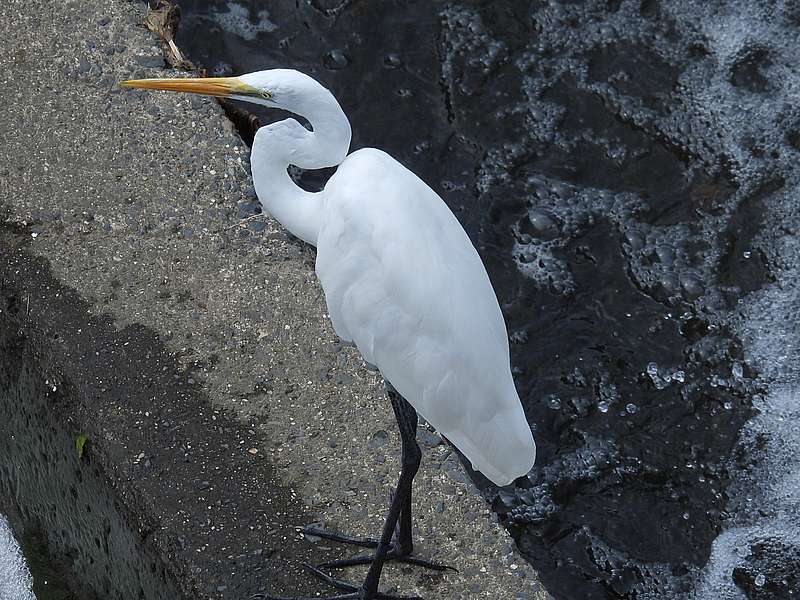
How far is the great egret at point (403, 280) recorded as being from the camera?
6.97 ft

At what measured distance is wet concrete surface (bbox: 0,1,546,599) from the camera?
245 centimetres

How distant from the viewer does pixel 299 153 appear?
2230 mm

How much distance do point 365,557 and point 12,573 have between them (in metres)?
1.08

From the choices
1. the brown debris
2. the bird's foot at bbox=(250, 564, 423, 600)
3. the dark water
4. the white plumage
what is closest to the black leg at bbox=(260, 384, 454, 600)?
the bird's foot at bbox=(250, 564, 423, 600)

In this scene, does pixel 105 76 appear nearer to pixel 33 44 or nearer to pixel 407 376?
pixel 33 44

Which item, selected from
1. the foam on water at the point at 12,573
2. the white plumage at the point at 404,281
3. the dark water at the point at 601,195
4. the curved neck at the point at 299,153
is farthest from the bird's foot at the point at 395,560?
the foam on water at the point at 12,573

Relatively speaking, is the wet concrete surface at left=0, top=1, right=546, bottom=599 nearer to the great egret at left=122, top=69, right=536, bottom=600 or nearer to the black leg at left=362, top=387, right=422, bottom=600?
the black leg at left=362, top=387, right=422, bottom=600

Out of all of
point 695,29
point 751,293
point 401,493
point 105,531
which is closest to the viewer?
point 401,493

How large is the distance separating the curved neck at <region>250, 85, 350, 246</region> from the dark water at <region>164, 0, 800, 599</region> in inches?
52.4

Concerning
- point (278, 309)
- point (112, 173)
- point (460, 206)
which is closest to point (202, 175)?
point (112, 173)

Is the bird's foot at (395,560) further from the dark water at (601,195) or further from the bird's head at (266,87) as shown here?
the bird's head at (266,87)

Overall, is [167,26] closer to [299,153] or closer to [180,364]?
[180,364]

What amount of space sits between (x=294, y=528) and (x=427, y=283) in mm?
700

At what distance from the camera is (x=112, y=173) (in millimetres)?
3123
